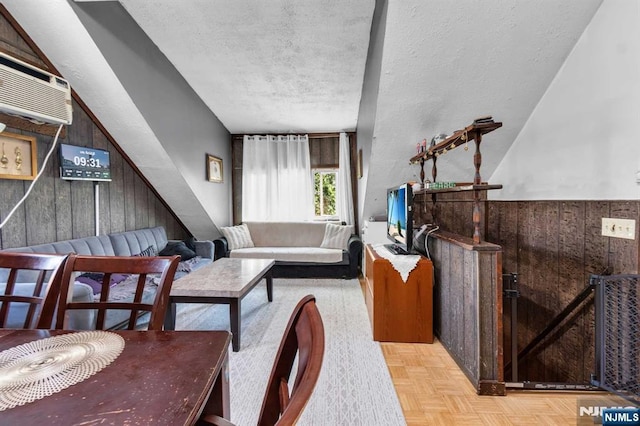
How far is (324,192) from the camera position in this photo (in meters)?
5.46

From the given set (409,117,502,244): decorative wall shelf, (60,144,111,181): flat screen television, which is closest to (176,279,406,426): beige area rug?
(409,117,502,244): decorative wall shelf

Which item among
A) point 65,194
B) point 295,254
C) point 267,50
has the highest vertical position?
point 267,50

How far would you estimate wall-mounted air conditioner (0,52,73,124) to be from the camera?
6.89ft

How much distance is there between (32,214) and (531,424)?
3.54 metres

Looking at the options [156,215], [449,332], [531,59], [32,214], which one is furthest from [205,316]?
[531,59]

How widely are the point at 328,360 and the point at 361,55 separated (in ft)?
8.99

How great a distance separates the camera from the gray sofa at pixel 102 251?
1.72 meters

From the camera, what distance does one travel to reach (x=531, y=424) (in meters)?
Answer: 1.50

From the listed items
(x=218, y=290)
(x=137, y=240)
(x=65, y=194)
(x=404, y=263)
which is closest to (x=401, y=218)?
A: (x=404, y=263)

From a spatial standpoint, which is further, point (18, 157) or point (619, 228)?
point (18, 157)

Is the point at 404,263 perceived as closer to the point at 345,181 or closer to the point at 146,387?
the point at 146,387

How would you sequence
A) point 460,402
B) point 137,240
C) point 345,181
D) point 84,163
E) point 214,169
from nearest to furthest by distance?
point 460,402, point 84,163, point 137,240, point 214,169, point 345,181

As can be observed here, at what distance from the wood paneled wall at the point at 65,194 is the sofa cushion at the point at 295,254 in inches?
51.7

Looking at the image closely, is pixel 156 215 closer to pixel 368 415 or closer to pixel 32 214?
pixel 32 214
